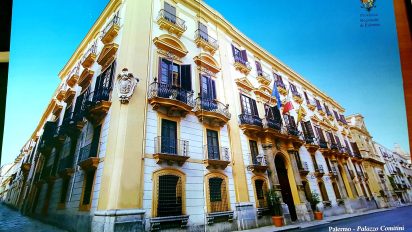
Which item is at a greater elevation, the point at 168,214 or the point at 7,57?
the point at 7,57

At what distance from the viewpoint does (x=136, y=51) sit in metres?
4.41

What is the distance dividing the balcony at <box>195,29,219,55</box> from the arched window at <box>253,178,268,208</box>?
12.6 feet

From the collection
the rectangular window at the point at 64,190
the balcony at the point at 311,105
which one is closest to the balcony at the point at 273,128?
the balcony at the point at 311,105

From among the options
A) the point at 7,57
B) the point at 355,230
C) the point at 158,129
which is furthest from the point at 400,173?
the point at 7,57

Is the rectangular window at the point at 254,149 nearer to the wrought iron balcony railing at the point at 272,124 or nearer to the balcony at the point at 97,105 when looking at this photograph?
the wrought iron balcony railing at the point at 272,124

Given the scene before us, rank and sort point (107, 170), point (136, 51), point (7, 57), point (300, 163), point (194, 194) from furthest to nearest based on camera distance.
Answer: point (300, 163) < point (136, 51) < point (194, 194) < point (107, 170) < point (7, 57)

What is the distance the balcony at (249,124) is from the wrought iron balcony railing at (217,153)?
3.77 ft

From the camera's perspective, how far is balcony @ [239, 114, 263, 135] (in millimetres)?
5396

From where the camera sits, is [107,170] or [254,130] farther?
[254,130]

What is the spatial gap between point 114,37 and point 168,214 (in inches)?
179

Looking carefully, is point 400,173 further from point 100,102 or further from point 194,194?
point 100,102

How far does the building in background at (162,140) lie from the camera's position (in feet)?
8.42

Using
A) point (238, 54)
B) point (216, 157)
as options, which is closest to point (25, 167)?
point (216, 157)

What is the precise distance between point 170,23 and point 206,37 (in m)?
1.13
